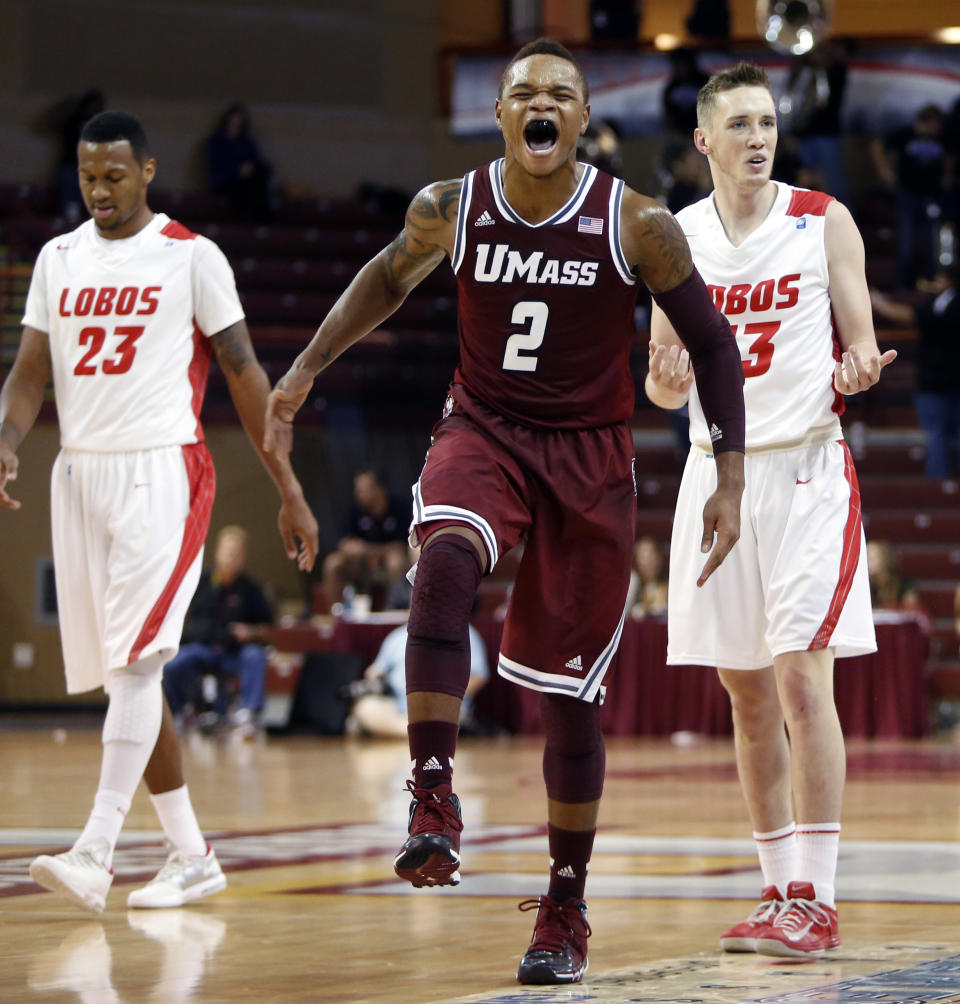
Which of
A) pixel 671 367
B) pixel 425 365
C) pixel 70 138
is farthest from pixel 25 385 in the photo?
pixel 70 138

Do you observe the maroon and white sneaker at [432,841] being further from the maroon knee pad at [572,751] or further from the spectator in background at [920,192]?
the spectator in background at [920,192]

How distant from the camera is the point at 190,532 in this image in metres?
5.32

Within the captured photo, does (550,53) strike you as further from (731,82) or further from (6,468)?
(6,468)

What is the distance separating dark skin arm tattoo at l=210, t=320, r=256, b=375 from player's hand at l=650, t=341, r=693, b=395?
4.73ft

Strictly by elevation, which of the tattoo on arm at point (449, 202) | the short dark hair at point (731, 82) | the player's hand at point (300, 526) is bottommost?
the player's hand at point (300, 526)

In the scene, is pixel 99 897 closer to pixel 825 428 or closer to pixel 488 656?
pixel 825 428

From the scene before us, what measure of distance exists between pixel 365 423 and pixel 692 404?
12.6 metres

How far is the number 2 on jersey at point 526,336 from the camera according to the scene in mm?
3980

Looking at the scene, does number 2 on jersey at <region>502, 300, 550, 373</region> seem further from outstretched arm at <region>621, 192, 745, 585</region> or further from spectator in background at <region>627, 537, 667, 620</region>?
spectator in background at <region>627, 537, 667, 620</region>

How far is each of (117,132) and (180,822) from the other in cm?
197

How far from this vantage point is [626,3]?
21.4m

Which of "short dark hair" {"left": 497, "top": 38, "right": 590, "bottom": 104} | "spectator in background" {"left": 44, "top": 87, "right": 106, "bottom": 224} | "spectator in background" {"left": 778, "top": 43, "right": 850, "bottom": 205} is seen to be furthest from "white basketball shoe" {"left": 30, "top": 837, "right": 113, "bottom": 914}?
"spectator in background" {"left": 44, "top": 87, "right": 106, "bottom": 224}

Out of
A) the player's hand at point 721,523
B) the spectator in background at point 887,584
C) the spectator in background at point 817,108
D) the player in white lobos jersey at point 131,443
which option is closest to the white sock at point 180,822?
the player in white lobos jersey at point 131,443

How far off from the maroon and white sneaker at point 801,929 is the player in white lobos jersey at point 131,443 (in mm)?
1634
